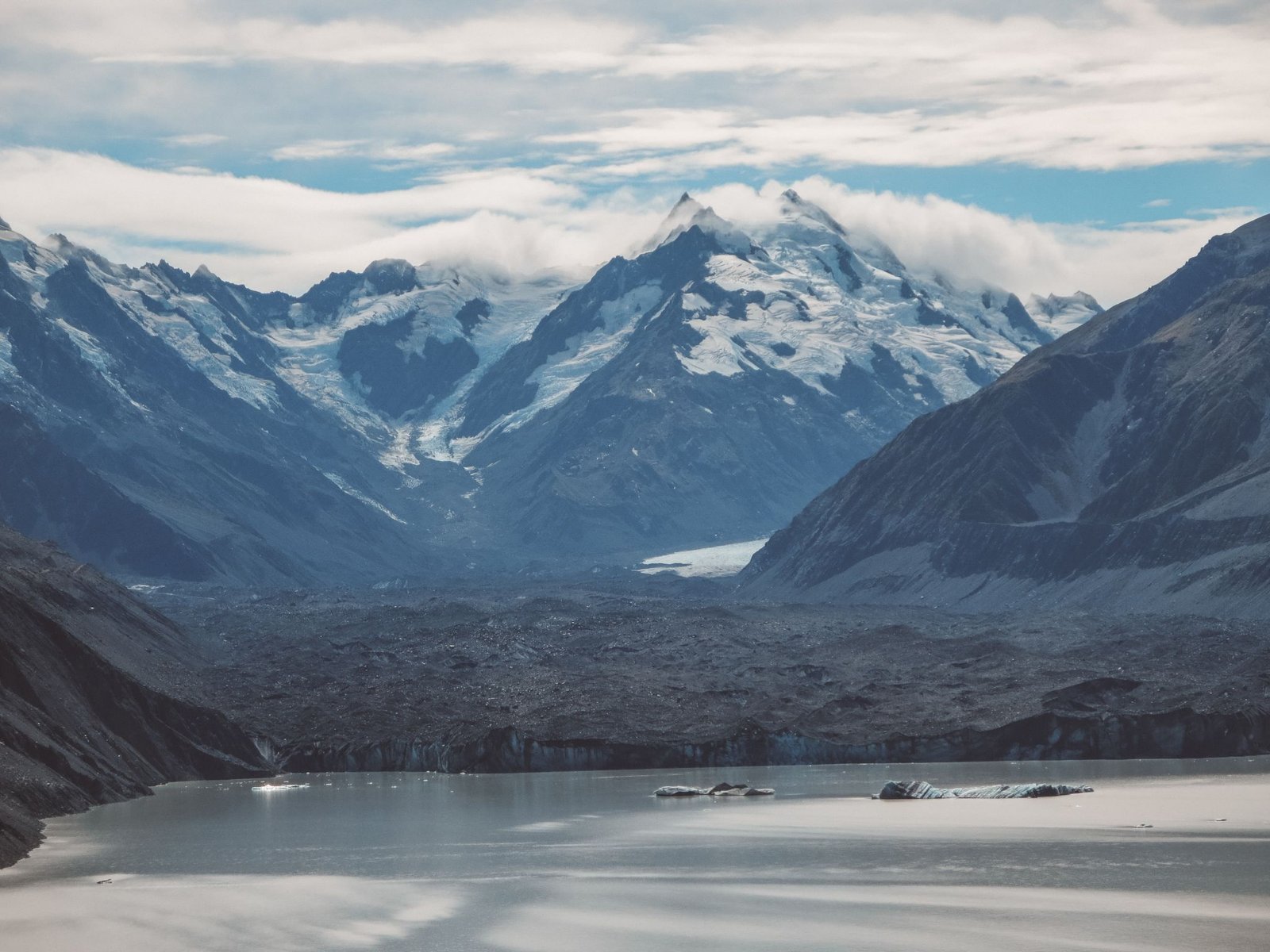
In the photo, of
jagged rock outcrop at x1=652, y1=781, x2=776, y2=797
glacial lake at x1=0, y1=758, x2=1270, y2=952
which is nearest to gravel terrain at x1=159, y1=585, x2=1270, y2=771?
jagged rock outcrop at x1=652, y1=781, x2=776, y2=797

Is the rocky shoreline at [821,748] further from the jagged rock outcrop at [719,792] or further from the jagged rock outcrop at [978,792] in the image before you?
the jagged rock outcrop at [978,792]

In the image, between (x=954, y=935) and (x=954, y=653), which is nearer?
(x=954, y=935)

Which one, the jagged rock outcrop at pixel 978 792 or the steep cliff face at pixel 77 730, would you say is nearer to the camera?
the steep cliff face at pixel 77 730

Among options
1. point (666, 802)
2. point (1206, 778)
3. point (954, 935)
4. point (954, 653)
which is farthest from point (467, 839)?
point (954, 653)

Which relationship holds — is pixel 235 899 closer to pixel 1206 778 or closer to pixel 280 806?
pixel 280 806

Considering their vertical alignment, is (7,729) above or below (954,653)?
below

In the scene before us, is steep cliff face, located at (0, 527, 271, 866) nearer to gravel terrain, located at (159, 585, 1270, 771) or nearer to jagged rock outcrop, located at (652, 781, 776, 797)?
gravel terrain, located at (159, 585, 1270, 771)

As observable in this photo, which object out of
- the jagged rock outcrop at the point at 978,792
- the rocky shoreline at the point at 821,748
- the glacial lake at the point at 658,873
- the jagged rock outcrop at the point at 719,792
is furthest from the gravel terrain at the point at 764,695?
the jagged rock outcrop at the point at 978,792
